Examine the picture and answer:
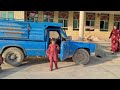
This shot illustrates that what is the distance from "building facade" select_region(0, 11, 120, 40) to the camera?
19716 millimetres

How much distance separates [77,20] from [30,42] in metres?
11.4

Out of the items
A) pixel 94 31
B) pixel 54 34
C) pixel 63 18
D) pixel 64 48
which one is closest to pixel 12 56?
pixel 54 34

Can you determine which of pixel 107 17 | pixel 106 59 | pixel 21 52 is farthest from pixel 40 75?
pixel 107 17

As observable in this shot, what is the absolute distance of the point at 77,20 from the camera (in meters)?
20.4

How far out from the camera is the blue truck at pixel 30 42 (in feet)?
30.9

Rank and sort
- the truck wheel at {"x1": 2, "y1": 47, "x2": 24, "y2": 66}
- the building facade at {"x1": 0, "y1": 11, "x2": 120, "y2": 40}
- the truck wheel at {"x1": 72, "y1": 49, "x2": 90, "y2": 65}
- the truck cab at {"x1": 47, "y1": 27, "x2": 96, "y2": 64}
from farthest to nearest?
the building facade at {"x1": 0, "y1": 11, "x2": 120, "y2": 40} → the truck wheel at {"x1": 72, "y1": 49, "x2": 90, "y2": 65} → the truck cab at {"x1": 47, "y1": 27, "x2": 96, "y2": 64} → the truck wheel at {"x1": 2, "y1": 47, "x2": 24, "y2": 66}

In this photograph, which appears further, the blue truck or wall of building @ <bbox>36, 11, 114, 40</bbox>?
wall of building @ <bbox>36, 11, 114, 40</bbox>

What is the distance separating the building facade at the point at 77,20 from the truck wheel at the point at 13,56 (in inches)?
402

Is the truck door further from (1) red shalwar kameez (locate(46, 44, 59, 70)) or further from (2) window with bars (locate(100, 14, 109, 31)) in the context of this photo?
(2) window with bars (locate(100, 14, 109, 31))

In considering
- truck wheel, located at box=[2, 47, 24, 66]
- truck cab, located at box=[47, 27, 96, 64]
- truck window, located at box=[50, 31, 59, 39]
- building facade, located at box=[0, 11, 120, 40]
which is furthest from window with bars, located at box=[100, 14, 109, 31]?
truck wheel, located at box=[2, 47, 24, 66]

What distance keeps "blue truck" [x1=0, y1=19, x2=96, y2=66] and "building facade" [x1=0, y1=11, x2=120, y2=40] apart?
926cm

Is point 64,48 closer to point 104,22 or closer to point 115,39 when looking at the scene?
point 115,39

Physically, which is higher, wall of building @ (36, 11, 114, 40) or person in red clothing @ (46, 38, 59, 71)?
wall of building @ (36, 11, 114, 40)
